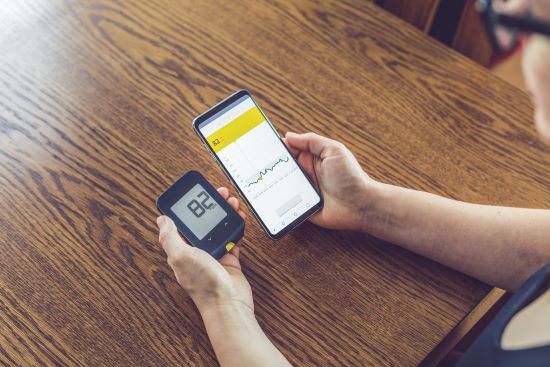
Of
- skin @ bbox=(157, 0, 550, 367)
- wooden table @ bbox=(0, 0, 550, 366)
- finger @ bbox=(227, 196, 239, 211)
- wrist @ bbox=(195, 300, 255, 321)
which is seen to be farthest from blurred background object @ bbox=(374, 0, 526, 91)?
wrist @ bbox=(195, 300, 255, 321)

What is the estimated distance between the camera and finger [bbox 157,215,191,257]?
0.76 m

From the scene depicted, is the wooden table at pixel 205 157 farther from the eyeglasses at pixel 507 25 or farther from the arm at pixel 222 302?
the eyeglasses at pixel 507 25

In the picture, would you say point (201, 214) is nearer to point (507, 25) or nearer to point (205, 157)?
point (205, 157)

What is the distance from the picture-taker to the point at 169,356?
2.43ft

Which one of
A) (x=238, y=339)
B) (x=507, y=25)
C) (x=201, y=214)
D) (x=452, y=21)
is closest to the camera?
(x=507, y=25)

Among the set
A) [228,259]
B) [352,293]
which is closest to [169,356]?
[228,259]

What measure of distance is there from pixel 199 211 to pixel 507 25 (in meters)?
0.50

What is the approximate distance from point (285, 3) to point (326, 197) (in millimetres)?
433

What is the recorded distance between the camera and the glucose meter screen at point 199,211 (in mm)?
811

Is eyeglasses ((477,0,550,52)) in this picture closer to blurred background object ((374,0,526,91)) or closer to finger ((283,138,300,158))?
finger ((283,138,300,158))

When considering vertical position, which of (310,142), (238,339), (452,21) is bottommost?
(238,339)

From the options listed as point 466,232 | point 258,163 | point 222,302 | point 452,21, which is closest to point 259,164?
point 258,163

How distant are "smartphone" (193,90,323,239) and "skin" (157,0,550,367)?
0.03 m

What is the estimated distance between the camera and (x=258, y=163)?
86 centimetres
